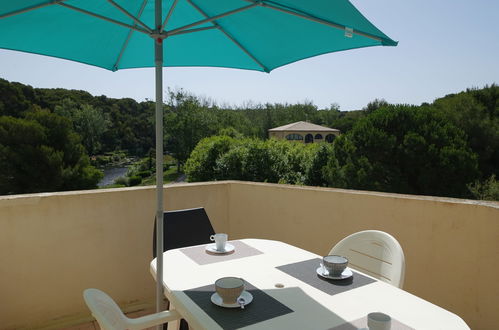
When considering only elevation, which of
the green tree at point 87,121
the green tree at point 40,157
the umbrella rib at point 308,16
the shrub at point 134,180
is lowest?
the shrub at point 134,180

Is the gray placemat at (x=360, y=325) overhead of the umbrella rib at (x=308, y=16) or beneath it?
beneath

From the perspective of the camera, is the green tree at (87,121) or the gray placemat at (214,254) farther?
the green tree at (87,121)

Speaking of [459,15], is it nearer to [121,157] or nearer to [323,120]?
[121,157]

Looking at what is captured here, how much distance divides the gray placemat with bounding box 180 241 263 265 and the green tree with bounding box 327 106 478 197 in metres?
12.0

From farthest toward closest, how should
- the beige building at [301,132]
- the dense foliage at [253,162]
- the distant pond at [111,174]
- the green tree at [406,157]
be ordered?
the beige building at [301,132] → the distant pond at [111,174] → the dense foliage at [253,162] → the green tree at [406,157]

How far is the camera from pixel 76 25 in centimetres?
172

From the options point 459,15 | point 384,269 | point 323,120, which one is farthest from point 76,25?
point 323,120

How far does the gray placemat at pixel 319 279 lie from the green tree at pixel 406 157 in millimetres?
12135

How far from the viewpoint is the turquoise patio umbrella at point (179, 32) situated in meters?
1.37

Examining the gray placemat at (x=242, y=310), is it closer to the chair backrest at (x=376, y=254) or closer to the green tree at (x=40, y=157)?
the chair backrest at (x=376, y=254)

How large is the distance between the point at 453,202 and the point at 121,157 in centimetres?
3509

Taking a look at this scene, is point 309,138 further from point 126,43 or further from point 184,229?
point 126,43

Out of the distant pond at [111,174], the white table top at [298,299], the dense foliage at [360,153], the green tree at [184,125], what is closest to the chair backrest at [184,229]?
the white table top at [298,299]

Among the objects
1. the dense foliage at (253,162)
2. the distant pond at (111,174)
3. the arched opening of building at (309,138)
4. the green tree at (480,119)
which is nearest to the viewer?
the dense foliage at (253,162)
